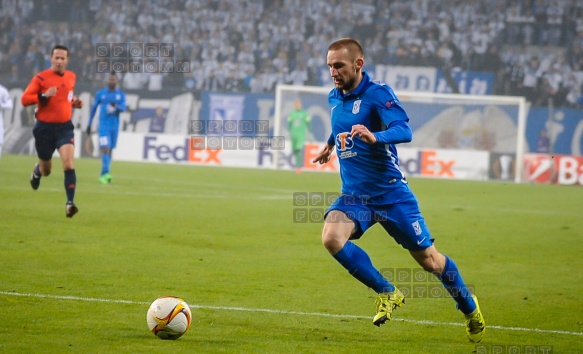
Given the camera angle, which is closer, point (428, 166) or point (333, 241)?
point (333, 241)

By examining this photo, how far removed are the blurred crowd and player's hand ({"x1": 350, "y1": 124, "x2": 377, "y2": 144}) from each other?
2789cm

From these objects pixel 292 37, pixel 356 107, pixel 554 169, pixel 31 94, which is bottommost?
pixel 554 169

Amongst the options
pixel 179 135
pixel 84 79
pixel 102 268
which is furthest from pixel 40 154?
pixel 84 79

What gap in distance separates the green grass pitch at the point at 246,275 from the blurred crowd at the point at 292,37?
51.6ft

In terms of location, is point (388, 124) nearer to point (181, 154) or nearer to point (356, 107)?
point (356, 107)

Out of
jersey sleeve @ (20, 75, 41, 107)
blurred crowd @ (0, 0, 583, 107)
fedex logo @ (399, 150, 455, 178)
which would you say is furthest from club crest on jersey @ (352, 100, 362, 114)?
blurred crowd @ (0, 0, 583, 107)

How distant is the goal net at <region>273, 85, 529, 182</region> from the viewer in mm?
29875

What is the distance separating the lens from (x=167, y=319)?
21.1 feet

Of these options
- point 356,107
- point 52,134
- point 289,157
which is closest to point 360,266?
point 356,107

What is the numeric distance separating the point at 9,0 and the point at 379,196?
1367 inches

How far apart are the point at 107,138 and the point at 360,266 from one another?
15.9 metres

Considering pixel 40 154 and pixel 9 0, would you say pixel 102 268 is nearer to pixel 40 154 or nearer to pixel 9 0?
pixel 40 154

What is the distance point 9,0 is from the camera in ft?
126

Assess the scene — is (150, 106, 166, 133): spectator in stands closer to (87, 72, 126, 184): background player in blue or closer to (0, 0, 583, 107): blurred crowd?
(0, 0, 583, 107): blurred crowd
